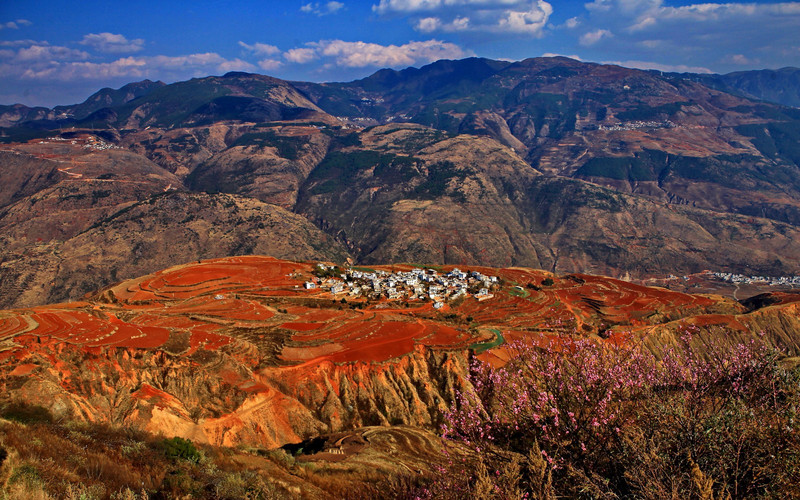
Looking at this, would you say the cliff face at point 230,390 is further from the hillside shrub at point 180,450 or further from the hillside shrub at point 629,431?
the hillside shrub at point 629,431

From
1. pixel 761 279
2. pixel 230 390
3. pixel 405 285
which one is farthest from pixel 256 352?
pixel 761 279

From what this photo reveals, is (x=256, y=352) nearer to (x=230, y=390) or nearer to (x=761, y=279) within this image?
(x=230, y=390)

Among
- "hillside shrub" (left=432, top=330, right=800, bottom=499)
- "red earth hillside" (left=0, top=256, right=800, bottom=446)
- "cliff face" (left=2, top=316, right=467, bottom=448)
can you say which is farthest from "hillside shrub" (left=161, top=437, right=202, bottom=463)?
"red earth hillside" (left=0, top=256, right=800, bottom=446)

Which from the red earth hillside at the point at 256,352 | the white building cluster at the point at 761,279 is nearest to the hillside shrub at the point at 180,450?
the red earth hillside at the point at 256,352

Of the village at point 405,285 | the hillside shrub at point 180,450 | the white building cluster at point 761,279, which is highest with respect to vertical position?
the hillside shrub at point 180,450

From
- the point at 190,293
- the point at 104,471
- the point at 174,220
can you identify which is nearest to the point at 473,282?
the point at 190,293

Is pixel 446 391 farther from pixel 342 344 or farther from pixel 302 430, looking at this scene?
pixel 302 430
